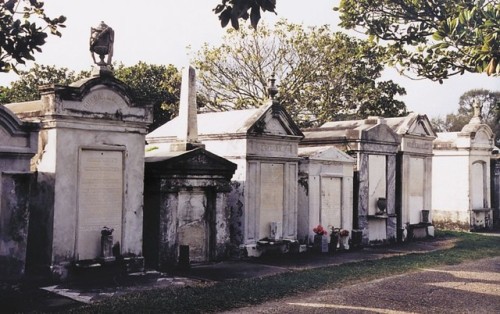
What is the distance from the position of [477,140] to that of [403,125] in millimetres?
5410

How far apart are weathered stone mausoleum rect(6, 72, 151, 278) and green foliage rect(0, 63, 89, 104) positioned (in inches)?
705

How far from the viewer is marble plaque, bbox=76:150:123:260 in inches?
392

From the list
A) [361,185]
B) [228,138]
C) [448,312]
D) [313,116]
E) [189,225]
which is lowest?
[448,312]

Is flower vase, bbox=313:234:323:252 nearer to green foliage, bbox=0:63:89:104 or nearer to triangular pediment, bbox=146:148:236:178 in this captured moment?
triangular pediment, bbox=146:148:236:178

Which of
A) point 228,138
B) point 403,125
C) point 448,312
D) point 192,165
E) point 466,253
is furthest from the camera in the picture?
point 403,125

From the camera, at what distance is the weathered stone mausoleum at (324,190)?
14242mm

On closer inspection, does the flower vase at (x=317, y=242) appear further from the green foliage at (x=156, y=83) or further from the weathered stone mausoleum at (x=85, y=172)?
the green foliage at (x=156, y=83)

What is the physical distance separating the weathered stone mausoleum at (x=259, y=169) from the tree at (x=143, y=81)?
1477 cm

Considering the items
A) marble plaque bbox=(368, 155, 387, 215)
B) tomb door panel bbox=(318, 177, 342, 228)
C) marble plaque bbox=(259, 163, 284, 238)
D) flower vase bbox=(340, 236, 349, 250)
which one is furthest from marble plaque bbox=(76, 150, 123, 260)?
marble plaque bbox=(368, 155, 387, 215)

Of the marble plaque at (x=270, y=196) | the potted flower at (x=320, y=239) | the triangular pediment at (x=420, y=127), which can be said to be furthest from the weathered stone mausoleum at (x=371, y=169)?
the marble plaque at (x=270, y=196)

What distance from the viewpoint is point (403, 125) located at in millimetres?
17594

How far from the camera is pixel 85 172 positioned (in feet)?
32.8

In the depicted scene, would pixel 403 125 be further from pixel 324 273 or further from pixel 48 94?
pixel 48 94

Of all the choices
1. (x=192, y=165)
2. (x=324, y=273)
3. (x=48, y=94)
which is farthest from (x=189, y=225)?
(x=48, y=94)
